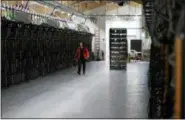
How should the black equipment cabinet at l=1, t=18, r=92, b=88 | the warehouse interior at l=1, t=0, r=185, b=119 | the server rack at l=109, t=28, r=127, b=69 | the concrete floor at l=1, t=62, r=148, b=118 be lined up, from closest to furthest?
the warehouse interior at l=1, t=0, r=185, b=119 < the concrete floor at l=1, t=62, r=148, b=118 < the black equipment cabinet at l=1, t=18, r=92, b=88 < the server rack at l=109, t=28, r=127, b=69

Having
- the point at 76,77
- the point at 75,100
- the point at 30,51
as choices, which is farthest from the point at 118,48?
the point at 75,100

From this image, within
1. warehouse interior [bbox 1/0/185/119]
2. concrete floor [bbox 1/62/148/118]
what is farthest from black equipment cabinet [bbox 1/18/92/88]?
concrete floor [bbox 1/62/148/118]

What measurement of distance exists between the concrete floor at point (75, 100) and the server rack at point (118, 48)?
692cm

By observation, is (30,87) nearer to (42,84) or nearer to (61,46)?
(42,84)

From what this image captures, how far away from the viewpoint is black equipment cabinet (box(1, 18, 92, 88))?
43.3 ft

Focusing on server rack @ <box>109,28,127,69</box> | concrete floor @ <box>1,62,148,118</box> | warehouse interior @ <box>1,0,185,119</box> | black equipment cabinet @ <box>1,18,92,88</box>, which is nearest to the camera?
warehouse interior @ <box>1,0,185,119</box>

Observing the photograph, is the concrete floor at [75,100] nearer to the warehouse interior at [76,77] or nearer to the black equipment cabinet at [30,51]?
the warehouse interior at [76,77]

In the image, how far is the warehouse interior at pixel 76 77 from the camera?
14.3 ft

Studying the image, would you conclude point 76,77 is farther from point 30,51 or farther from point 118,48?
point 118,48

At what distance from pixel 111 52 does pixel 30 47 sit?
7554 millimetres

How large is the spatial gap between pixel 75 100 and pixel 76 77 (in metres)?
6.66

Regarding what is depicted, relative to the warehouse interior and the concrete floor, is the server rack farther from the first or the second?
the concrete floor

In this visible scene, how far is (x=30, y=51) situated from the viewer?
15.7 meters

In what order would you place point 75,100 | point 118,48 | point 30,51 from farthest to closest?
point 118,48 < point 30,51 < point 75,100
